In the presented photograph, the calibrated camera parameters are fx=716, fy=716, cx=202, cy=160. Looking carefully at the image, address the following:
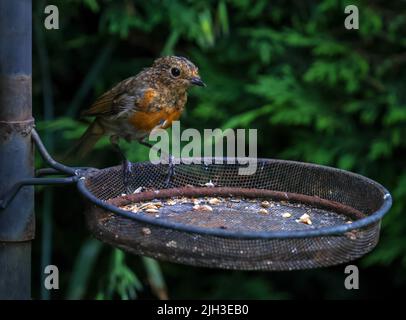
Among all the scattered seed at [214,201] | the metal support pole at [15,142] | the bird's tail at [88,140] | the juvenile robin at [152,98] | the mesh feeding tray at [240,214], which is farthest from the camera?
the bird's tail at [88,140]

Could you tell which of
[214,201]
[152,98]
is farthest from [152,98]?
[214,201]

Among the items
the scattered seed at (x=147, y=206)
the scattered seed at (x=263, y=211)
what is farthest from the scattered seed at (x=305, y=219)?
the scattered seed at (x=147, y=206)

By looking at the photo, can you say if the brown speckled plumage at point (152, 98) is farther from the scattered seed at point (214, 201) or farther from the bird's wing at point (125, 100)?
the scattered seed at point (214, 201)

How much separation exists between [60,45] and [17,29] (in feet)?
8.76

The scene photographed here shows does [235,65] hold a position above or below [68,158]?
above

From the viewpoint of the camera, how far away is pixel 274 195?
2.91m

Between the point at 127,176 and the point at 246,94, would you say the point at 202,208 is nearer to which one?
the point at 127,176

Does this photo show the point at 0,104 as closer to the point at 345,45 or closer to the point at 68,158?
the point at 68,158

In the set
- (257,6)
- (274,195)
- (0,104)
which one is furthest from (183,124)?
(0,104)

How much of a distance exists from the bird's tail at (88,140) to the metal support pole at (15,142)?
4.73 ft

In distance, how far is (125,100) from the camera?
11.5 feet

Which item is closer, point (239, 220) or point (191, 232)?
point (191, 232)

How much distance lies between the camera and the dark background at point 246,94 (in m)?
4.29

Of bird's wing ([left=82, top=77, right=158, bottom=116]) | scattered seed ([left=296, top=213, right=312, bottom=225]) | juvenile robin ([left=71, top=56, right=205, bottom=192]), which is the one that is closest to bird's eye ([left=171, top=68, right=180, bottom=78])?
juvenile robin ([left=71, top=56, right=205, bottom=192])
